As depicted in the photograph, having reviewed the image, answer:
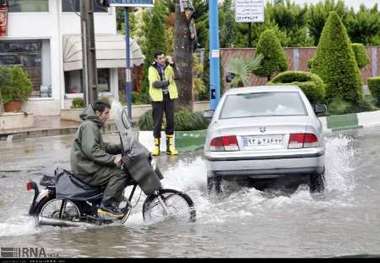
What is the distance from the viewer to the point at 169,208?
968 cm

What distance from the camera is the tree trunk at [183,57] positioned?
18859mm

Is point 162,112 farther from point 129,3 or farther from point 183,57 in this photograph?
point 183,57

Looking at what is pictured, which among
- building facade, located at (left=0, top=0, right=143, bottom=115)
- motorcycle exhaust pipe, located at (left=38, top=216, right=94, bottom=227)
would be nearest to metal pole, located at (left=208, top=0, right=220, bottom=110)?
motorcycle exhaust pipe, located at (left=38, top=216, right=94, bottom=227)

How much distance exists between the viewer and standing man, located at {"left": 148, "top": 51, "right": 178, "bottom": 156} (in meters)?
15.8

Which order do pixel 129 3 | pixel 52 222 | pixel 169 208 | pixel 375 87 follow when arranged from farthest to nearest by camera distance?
pixel 375 87, pixel 129 3, pixel 169 208, pixel 52 222

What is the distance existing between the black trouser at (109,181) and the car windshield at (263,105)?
2.69 meters

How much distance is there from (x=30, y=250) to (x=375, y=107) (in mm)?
16772

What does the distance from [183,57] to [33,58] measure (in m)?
11.0

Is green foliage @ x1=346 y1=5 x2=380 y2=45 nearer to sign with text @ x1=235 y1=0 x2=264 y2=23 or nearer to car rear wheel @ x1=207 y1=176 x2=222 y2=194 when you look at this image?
sign with text @ x1=235 y1=0 x2=264 y2=23

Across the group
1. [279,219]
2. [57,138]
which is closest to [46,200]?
[279,219]

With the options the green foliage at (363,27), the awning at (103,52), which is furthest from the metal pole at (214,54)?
the green foliage at (363,27)
